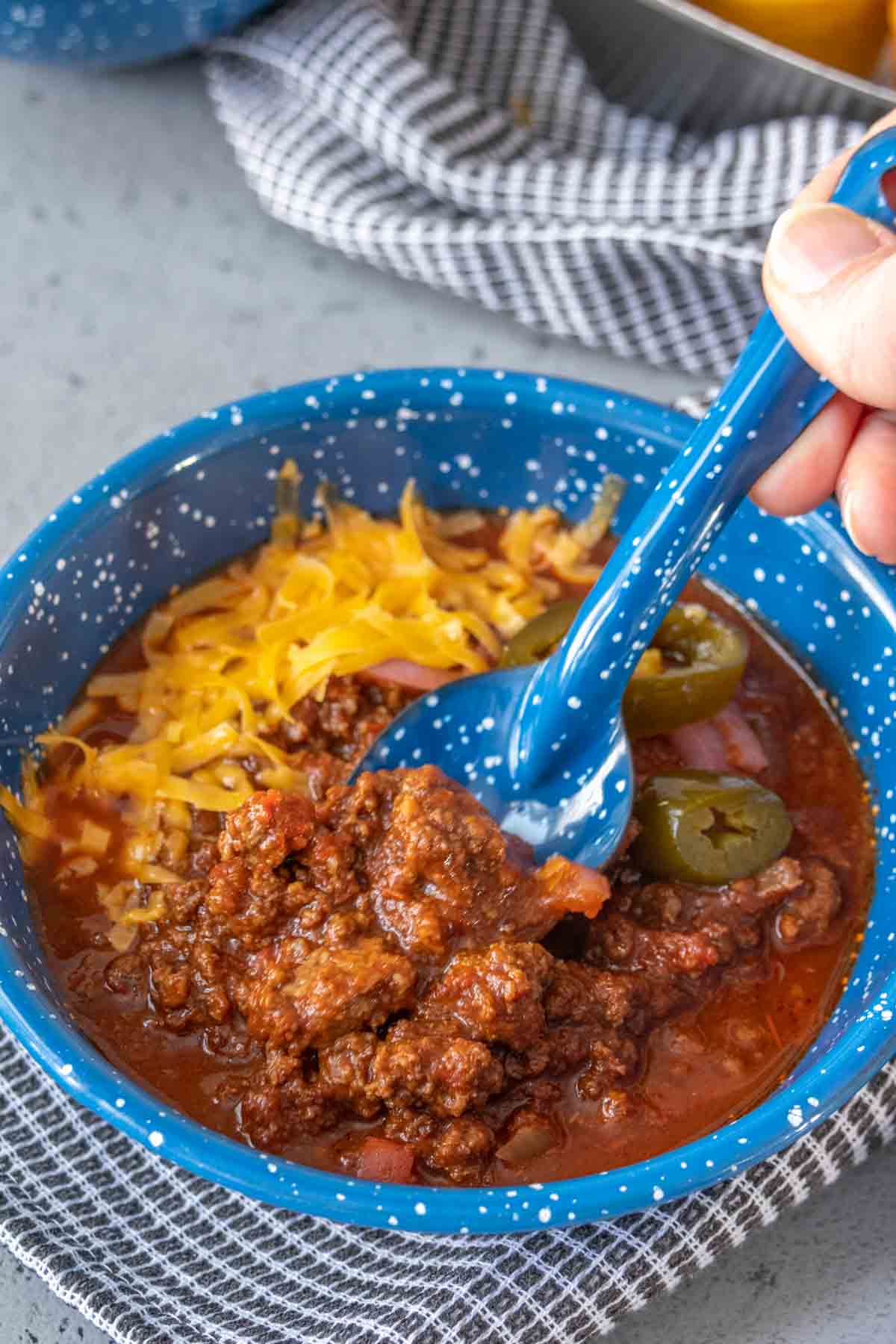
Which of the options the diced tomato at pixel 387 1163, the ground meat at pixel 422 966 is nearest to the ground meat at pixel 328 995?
the ground meat at pixel 422 966

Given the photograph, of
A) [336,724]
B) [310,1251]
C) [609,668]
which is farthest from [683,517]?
[310,1251]

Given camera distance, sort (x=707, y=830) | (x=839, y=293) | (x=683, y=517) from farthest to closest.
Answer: (x=707, y=830), (x=683, y=517), (x=839, y=293)

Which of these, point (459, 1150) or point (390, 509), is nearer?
point (459, 1150)

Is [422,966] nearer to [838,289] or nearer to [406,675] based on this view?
[406,675]

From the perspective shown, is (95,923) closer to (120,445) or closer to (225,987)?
(225,987)

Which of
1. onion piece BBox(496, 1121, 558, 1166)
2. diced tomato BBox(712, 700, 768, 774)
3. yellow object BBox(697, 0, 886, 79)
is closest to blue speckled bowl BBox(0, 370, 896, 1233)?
diced tomato BBox(712, 700, 768, 774)

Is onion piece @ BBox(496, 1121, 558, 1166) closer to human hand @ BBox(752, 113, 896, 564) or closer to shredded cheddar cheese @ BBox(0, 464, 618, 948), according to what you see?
shredded cheddar cheese @ BBox(0, 464, 618, 948)
